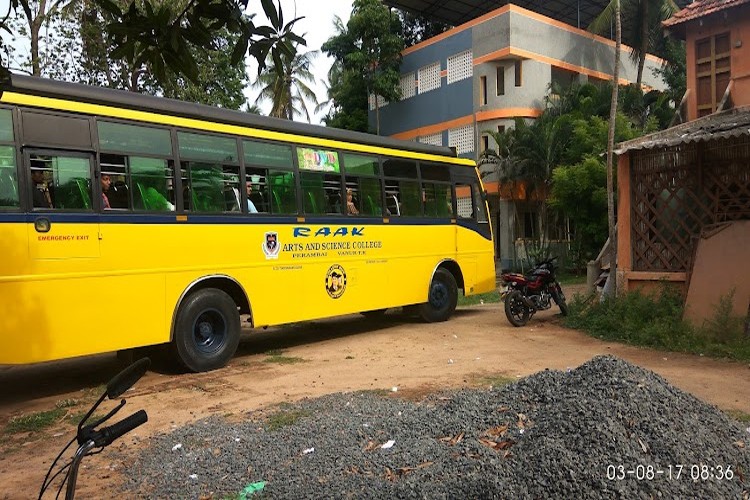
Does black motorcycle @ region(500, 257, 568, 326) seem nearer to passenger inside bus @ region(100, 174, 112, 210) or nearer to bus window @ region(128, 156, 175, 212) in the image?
bus window @ region(128, 156, 175, 212)

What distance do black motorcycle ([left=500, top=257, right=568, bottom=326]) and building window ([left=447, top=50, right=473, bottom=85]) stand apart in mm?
14370

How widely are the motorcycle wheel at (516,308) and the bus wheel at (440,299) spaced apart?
1.33 meters

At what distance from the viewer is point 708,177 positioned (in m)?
9.19

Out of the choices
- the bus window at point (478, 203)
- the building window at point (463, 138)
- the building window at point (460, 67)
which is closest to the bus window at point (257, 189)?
the bus window at point (478, 203)

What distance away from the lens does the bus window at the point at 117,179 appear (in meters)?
6.35

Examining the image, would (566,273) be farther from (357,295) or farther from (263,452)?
(263,452)

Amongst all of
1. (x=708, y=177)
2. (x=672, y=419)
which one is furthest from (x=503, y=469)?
(x=708, y=177)

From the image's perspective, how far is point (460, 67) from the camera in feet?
76.8

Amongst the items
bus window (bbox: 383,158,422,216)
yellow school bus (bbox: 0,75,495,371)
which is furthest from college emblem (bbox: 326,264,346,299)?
bus window (bbox: 383,158,422,216)

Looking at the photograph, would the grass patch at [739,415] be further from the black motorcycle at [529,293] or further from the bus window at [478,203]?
the bus window at [478,203]

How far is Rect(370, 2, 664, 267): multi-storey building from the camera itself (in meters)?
21.9

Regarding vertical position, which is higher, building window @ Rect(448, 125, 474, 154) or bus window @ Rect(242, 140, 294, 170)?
building window @ Rect(448, 125, 474, 154)

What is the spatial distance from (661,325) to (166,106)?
23.4 ft

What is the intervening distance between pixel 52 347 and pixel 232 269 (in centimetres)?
225
